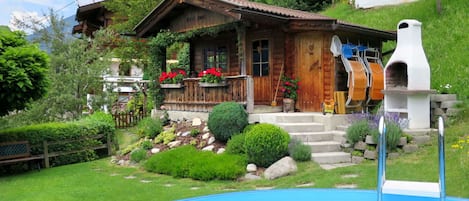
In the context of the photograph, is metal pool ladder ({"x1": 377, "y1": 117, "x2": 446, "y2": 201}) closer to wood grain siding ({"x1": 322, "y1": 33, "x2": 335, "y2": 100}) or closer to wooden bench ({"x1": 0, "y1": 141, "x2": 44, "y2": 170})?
wood grain siding ({"x1": 322, "y1": 33, "x2": 335, "y2": 100})

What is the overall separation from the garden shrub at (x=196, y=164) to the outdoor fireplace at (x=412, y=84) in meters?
4.19

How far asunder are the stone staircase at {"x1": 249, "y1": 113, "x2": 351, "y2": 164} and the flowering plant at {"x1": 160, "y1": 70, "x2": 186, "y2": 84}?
3920 millimetres

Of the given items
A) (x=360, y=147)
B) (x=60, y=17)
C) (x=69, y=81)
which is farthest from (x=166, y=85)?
(x=360, y=147)

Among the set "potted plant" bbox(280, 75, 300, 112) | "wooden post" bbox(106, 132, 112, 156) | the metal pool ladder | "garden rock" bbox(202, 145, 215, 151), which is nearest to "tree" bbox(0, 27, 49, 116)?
"wooden post" bbox(106, 132, 112, 156)

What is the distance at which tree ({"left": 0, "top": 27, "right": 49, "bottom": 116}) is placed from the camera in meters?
10.7

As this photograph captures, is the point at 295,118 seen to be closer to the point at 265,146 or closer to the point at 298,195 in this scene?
the point at 265,146

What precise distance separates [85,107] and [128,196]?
10652 millimetres

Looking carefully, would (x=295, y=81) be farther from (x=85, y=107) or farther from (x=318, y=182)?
(x=85, y=107)

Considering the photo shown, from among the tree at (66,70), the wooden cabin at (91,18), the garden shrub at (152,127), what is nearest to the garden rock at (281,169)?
the garden shrub at (152,127)

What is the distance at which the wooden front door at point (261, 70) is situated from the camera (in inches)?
552

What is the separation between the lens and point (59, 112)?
16609 millimetres

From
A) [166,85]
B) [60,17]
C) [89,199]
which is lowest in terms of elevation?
[89,199]

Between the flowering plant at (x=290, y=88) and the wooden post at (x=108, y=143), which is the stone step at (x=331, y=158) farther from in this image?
the wooden post at (x=108, y=143)

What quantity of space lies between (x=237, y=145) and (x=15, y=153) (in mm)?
6145
